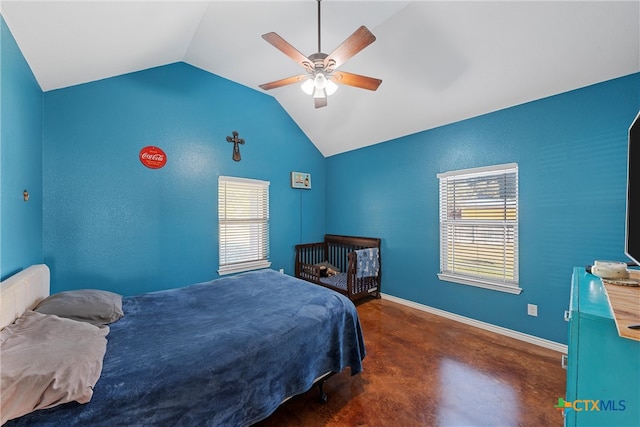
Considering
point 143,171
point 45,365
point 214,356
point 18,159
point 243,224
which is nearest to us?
point 45,365

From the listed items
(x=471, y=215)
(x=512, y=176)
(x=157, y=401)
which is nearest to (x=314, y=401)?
(x=157, y=401)

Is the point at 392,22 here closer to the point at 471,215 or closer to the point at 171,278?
the point at 471,215

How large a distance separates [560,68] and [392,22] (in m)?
1.55

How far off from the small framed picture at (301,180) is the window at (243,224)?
52 cm

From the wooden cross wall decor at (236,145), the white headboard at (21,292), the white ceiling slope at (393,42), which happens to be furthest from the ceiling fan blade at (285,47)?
the white headboard at (21,292)

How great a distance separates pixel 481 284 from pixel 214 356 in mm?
2929

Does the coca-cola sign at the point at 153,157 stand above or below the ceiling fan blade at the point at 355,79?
below

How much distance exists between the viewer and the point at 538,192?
8.07 feet

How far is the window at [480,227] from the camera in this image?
8.74ft

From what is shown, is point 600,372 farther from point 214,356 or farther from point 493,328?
point 493,328

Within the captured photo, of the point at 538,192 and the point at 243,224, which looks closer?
the point at 538,192

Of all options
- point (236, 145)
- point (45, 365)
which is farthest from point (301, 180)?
point (45, 365)

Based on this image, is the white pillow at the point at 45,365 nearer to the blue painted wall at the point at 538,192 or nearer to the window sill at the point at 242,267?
the window sill at the point at 242,267

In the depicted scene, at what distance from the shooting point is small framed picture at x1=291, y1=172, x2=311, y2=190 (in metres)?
4.15
